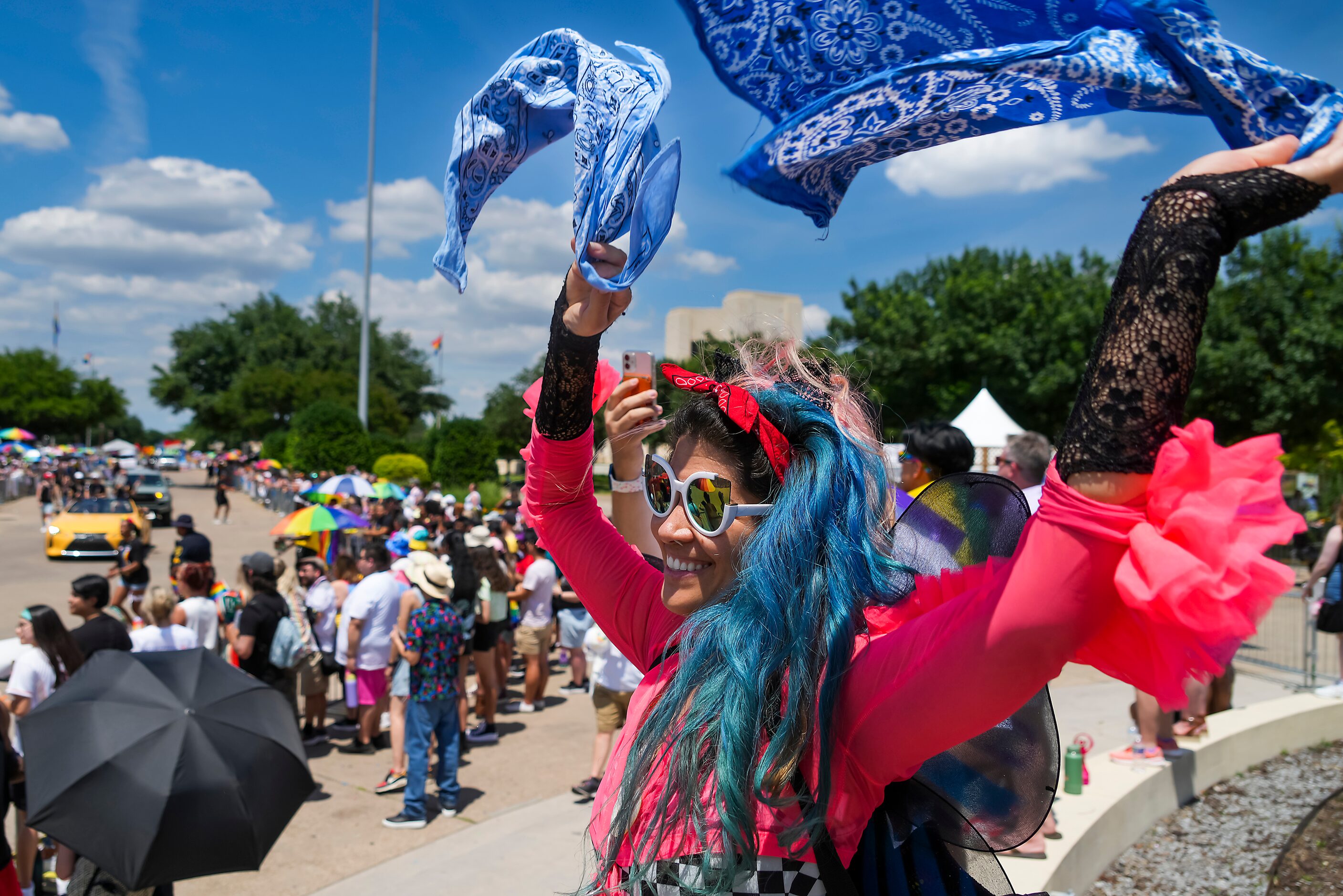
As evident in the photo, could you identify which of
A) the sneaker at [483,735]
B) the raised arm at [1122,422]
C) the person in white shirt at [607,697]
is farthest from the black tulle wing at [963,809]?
the sneaker at [483,735]

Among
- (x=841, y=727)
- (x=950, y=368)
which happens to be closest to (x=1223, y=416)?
(x=950, y=368)

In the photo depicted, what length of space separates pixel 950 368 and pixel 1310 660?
19092 millimetres

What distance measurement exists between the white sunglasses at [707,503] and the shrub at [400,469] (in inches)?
1122

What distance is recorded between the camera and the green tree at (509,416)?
4509 cm

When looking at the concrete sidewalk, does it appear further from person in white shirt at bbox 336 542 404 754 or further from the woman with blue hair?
the woman with blue hair

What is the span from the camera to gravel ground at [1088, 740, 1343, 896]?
460 centimetres

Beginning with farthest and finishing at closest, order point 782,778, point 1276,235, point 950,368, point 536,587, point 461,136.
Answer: point 950,368 → point 1276,235 → point 536,587 → point 461,136 → point 782,778

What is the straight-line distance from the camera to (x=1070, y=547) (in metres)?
0.93

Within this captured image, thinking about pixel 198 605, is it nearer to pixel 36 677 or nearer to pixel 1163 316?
pixel 36 677

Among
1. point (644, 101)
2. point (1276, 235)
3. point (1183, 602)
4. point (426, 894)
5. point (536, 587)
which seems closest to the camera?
point (1183, 602)

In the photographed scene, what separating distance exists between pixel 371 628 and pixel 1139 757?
5684 millimetres

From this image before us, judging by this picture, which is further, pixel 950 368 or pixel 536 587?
pixel 950 368

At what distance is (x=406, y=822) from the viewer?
18.9 feet

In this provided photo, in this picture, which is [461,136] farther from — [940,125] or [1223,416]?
[1223,416]
